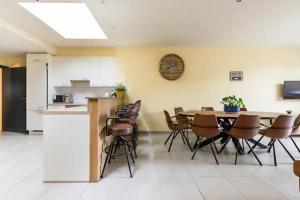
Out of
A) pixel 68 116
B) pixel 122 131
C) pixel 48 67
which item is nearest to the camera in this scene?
pixel 68 116

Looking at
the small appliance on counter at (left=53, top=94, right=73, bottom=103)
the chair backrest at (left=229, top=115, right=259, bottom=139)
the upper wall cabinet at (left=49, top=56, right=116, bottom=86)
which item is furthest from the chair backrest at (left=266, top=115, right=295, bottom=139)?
the small appliance on counter at (left=53, top=94, right=73, bottom=103)

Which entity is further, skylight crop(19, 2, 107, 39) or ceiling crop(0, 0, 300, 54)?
skylight crop(19, 2, 107, 39)

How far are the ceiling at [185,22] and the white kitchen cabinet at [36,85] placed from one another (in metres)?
0.67

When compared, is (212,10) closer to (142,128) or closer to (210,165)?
(210,165)

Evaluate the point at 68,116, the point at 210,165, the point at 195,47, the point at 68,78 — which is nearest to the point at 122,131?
the point at 68,116

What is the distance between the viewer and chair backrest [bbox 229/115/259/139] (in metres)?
3.38

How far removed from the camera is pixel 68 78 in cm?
605

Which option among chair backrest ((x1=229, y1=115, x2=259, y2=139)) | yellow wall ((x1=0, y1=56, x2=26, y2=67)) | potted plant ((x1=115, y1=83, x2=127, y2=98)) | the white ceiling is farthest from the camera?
yellow wall ((x1=0, y1=56, x2=26, y2=67))

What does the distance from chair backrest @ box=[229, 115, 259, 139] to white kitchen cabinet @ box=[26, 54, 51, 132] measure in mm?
4944

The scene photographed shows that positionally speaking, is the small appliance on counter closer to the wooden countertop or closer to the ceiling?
the ceiling

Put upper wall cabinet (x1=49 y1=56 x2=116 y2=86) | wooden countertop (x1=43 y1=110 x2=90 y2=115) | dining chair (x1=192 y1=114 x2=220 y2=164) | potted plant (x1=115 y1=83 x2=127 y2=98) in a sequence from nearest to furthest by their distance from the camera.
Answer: wooden countertop (x1=43 y1=110 x2=90 y2=115)
dining chair (x1=192 y1=114 x2=220 y2=164)
potted plant (x1=115 y1=83 x2=127 y2=98)
upper wall cabinet (x1=49 y1=56 x2=116 y2=86)

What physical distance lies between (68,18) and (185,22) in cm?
239

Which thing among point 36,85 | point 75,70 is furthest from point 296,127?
point 36,85

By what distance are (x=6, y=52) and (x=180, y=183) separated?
5.94 metres
